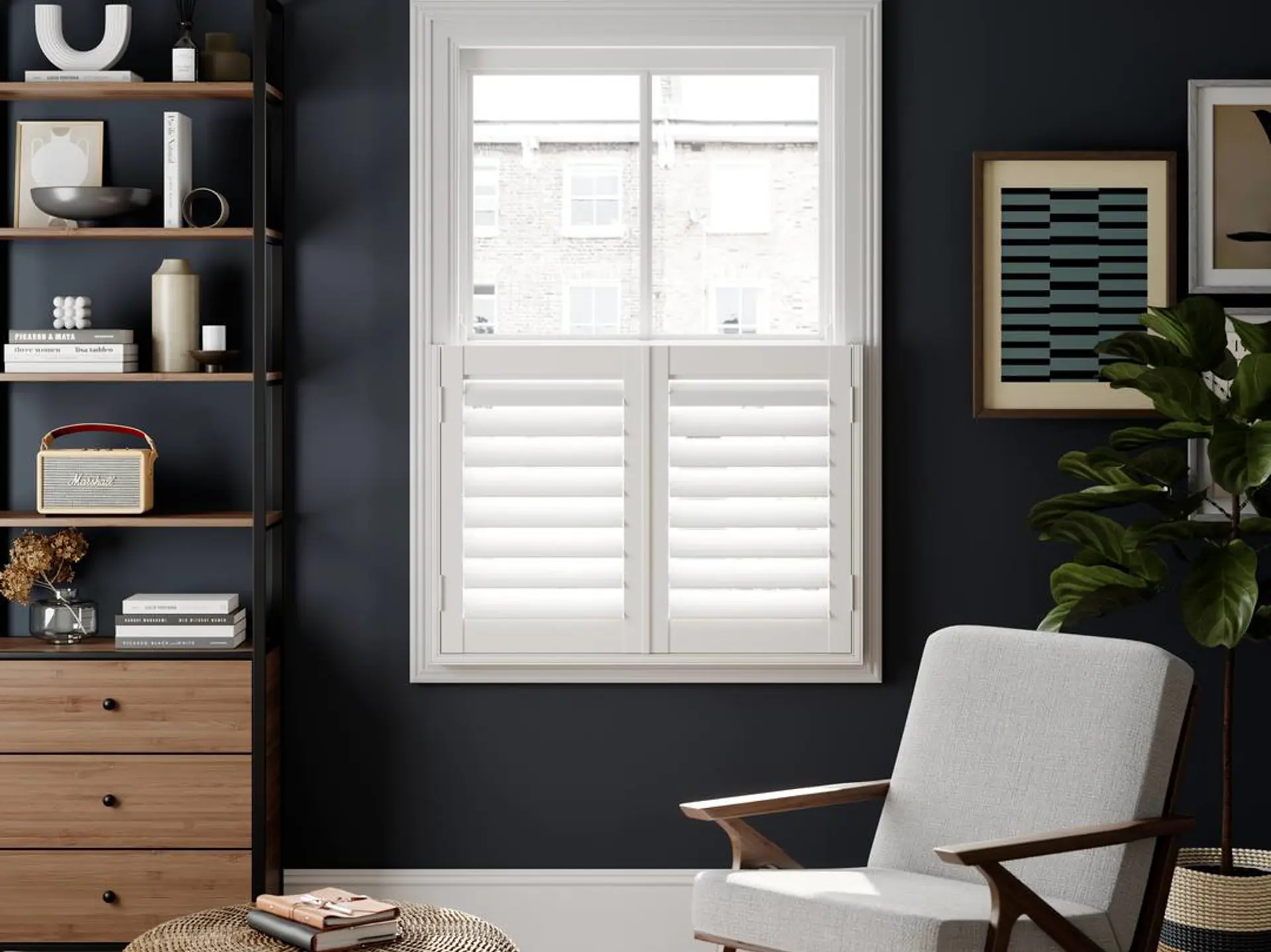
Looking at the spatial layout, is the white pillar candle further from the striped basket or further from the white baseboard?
the striped basket

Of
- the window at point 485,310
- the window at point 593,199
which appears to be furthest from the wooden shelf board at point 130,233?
the window at point 593,199

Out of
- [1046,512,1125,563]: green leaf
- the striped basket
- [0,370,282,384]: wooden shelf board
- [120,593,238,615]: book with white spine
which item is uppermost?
[0,370,282,384]: wooden shelf board

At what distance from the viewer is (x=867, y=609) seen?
11.1 ft

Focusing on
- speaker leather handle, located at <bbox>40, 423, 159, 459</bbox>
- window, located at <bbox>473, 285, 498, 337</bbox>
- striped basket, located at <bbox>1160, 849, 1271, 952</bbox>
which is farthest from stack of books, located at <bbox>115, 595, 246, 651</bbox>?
striped basket, located at <bbox>1160, 849, 1271, 952</bbox>

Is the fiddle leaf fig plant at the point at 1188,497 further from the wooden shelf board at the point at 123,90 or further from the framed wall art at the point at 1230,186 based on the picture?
the wooden shelf board at the point at 123,90

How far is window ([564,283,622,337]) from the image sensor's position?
347cm

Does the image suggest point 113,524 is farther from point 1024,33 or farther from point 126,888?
point 1024,33

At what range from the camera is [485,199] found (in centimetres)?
346

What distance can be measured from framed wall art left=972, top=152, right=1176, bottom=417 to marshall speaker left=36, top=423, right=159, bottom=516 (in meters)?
2.04

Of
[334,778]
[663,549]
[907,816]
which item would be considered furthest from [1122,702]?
[334,778]

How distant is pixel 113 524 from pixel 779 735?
170 cm

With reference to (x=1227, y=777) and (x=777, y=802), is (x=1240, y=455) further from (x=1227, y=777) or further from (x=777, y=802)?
(x=777, y=802)

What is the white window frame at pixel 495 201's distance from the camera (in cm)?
346

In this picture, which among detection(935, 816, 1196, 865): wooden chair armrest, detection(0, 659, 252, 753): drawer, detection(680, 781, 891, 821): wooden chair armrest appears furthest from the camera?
detection(0, 659, 252, 753): drawer
